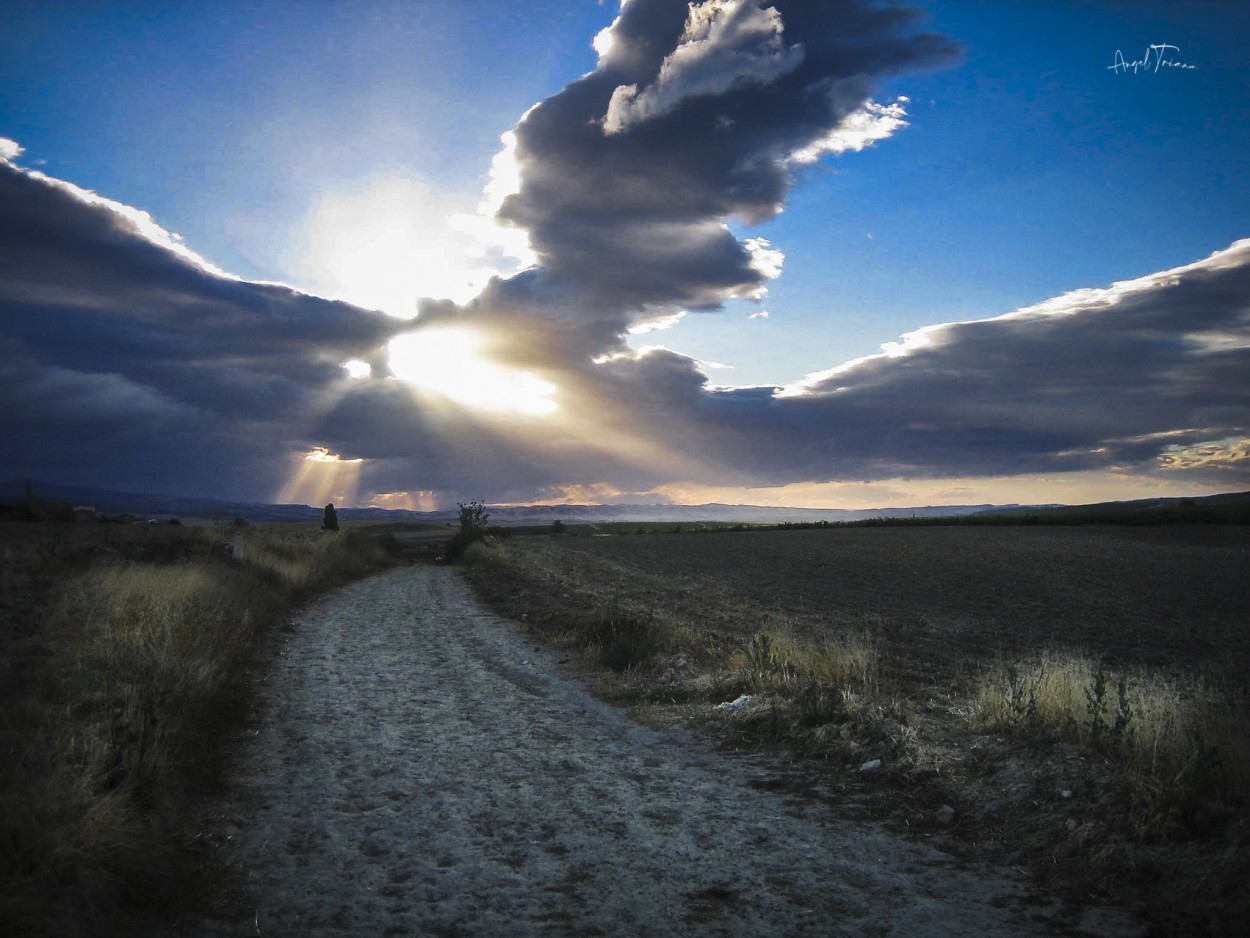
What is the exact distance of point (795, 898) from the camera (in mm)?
4551

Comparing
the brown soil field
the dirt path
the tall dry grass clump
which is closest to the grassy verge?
the dirt path

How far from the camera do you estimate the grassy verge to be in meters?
4.13

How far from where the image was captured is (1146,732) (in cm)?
580

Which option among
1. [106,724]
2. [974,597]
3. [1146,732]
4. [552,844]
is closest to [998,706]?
[1146,732]

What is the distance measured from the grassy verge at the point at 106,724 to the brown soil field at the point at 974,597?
946 centimetres

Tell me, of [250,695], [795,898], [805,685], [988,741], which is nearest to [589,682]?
[805,685]

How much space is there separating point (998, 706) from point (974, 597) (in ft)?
66.7

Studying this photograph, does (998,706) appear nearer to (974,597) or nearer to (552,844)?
(552,844)

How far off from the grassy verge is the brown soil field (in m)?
9.46

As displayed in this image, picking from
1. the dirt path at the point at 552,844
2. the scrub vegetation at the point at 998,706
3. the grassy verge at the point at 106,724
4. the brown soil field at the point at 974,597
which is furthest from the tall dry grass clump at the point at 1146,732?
the grassy verge at the point at 106,724

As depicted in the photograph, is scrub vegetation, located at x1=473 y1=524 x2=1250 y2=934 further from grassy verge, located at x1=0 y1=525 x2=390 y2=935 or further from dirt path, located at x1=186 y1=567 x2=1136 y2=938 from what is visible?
grassy verge, located at x1=0 y1=525 x2=390 y2=935

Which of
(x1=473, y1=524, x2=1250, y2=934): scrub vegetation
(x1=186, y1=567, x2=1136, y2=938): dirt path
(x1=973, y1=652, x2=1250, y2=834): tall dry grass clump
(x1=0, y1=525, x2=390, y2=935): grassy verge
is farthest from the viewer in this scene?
(x1=973, y1=652, x2=1250, y2=834): tall dry grass clump

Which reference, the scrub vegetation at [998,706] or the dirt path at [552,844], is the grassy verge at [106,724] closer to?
the dirt path at [552,844]

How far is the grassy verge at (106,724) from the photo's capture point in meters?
4.13
